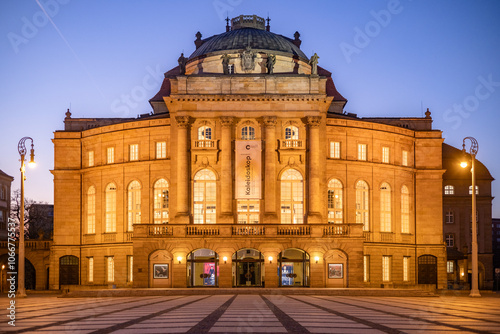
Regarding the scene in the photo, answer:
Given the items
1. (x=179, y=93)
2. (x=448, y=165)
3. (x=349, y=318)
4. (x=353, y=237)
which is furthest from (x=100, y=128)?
(x=349, y=318)

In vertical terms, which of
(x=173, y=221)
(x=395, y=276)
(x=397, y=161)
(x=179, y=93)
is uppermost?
(x=179, y=93)

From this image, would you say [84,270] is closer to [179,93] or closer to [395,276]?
[179,93]

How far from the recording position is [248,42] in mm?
95125

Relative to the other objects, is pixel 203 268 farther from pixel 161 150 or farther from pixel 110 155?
pixel 110 155

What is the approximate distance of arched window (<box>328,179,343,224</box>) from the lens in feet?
273

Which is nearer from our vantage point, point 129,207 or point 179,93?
point 179,93

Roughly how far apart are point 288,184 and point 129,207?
18.2 metres

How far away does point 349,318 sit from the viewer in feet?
93.8

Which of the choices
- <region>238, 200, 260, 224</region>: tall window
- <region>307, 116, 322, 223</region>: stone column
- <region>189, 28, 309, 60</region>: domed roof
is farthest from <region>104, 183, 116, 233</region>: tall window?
<region>307, 116, 322, 223</region>: stone column

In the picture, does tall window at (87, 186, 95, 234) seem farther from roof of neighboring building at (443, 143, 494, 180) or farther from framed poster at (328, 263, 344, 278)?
roof of neighboring building at (443, 143, 494, 180)

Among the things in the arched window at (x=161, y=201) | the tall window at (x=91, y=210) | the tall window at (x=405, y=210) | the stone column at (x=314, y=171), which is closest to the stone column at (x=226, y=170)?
the stone column at (x=314, y=171)

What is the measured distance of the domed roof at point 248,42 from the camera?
9469 centimetres

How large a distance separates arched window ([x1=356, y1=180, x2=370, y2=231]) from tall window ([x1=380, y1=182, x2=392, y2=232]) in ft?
6.44

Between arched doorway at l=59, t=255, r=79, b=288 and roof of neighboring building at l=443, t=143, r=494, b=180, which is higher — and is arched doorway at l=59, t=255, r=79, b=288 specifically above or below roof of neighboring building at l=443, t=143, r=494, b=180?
below
